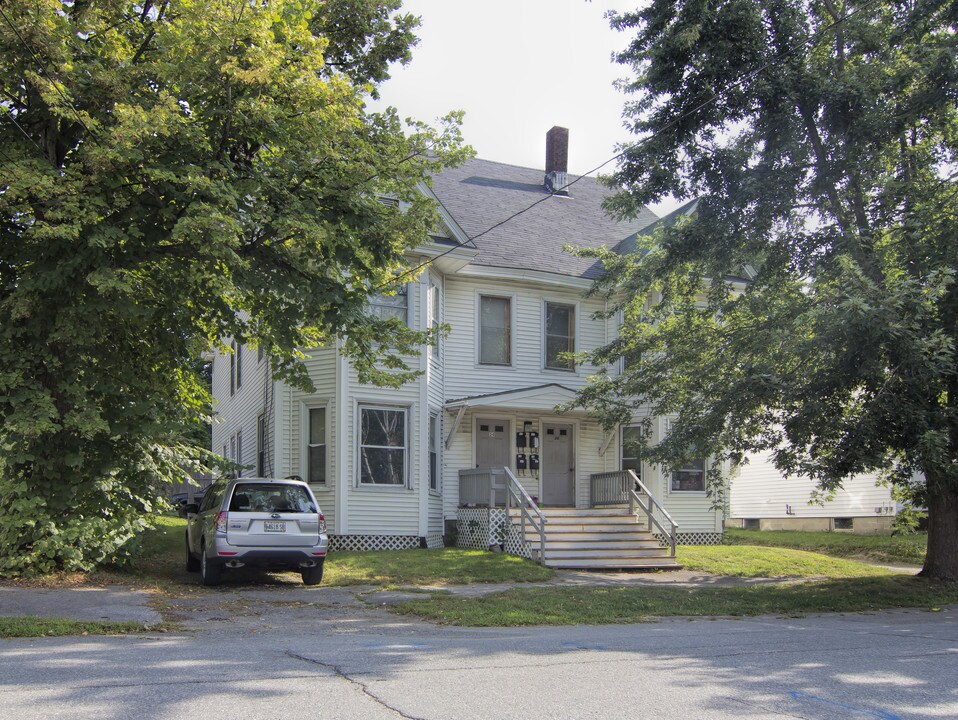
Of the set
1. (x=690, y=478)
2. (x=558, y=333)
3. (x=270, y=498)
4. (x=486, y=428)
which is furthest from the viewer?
(x=690, y=478)

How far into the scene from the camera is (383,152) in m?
12.8

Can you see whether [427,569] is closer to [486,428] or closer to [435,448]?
[435,448]

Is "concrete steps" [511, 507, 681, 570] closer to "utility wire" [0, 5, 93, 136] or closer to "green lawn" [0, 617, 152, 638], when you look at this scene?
"green lawn" [0, 617, 152, 638]

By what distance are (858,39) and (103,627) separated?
565 inches

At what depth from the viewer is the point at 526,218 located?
81.5 feet

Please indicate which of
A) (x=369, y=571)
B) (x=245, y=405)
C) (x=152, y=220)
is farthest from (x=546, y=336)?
(x=152, y=220)

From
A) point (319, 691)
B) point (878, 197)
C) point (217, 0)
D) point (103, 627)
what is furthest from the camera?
point (878, 197)

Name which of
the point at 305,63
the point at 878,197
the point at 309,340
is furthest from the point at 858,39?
the point at 309,340

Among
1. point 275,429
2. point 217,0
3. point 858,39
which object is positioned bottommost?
point 275,429

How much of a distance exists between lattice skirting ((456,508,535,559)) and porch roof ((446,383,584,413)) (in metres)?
2.41

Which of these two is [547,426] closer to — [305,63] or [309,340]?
[309,340]

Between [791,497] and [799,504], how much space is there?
0.41m

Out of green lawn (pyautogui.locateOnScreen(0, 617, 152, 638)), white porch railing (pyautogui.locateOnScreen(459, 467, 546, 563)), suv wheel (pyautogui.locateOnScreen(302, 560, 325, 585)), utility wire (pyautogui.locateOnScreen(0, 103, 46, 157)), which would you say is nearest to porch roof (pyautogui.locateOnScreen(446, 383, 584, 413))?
white porch railing (pyautogui.locateOnScreen(459, 467, 546, 563))

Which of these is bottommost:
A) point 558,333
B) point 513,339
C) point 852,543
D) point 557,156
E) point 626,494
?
point 852,543
